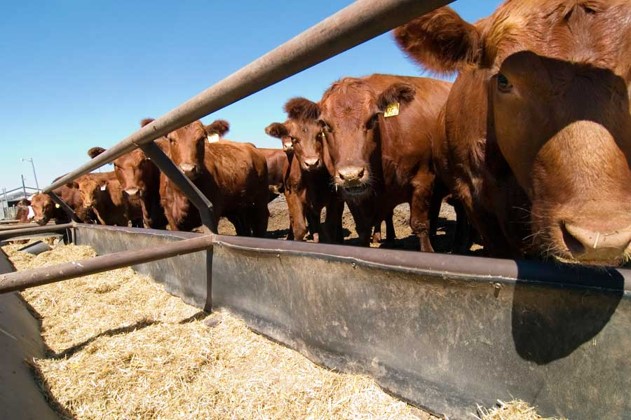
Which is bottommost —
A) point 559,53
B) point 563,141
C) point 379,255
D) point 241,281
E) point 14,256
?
point 14,256

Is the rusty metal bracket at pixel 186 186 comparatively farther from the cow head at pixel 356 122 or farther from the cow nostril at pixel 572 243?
the cow nostril at pixel 572 243

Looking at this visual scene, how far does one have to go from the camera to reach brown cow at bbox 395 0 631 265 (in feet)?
3.92

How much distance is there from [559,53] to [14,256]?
7.70 m

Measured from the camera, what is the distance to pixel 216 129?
692 centimetres

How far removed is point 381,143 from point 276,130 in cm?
301

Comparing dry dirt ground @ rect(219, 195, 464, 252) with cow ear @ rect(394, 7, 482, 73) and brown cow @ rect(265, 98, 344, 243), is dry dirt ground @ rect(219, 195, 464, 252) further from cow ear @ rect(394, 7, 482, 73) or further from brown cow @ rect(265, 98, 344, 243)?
cow ear @ rect(394, 7, 482, 73)

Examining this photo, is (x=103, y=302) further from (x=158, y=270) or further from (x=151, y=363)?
(x=151, y=363)

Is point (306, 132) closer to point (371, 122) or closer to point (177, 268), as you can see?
point (371, 122)

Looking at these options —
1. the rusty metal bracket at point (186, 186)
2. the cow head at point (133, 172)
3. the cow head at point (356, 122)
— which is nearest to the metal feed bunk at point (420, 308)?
the rusty metal bracket at point (186, 186)

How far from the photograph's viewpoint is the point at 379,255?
5.60 feet

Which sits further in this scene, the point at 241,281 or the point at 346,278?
the point at 241,281

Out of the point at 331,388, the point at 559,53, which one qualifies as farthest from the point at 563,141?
the point at 331,388

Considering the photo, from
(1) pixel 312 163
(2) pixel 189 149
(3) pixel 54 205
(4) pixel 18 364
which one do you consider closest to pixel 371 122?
(1) pixel 312 163

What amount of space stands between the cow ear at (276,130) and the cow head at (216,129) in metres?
0.73
